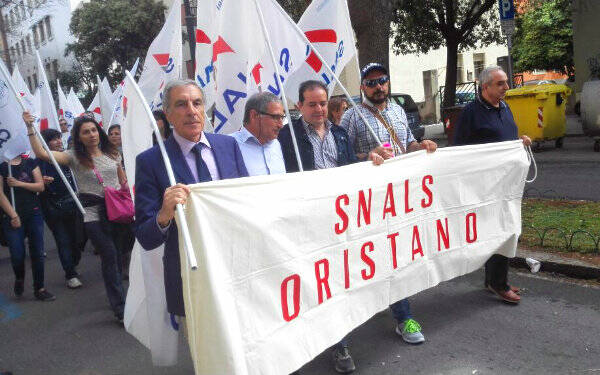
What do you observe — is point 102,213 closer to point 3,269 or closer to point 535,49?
point 3,269

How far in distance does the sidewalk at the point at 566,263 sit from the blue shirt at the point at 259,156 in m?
2.95

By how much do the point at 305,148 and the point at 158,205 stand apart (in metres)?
1.50

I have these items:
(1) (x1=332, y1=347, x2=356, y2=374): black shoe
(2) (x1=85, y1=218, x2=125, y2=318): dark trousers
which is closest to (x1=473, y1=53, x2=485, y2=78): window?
(2) (x1=85, y1=218, x2=125, y2=318): dark trousers

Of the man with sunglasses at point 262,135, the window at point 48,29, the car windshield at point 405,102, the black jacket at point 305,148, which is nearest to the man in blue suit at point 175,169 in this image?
the man with sunglasses at point 262,135

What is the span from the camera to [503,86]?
4.65 meters

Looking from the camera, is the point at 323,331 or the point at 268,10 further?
the point at 268,10

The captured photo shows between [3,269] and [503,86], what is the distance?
276 inches

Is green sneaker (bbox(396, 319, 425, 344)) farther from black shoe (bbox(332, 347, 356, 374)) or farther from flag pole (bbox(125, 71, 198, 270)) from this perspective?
flag pole (bbox(125, 71, 198, 270))

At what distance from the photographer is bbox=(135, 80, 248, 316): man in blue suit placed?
2.78m

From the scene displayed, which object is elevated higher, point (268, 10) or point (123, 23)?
point (123, 23)

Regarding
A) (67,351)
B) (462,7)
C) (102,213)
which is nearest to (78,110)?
(102,213)

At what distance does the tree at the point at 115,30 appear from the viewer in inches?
1346

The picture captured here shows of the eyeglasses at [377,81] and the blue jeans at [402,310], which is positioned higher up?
the eyeglasses at [377,81]

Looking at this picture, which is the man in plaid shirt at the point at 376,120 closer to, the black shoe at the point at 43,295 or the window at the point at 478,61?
the black shoe at the point at 43,295
